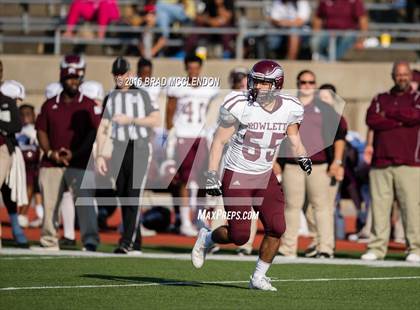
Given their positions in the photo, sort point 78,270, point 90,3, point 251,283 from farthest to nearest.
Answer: point 90,3 → point 78,270 → point 251,283

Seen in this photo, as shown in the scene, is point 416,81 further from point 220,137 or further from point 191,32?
point 220,137

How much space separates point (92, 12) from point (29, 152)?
4.12 metres

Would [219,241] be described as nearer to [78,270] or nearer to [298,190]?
[78,270]

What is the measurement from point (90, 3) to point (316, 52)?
12.4 ft

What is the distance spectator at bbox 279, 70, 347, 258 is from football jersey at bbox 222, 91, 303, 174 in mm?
3128

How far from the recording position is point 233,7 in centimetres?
2017

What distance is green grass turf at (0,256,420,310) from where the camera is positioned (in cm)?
933

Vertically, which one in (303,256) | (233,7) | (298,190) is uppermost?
(233,7)

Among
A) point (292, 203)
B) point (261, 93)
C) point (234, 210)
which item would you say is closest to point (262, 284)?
point (234, 210)

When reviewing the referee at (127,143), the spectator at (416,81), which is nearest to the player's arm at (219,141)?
the referee at (127,143)

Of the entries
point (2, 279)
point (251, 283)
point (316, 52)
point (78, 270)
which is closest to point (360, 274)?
point (251, 283)

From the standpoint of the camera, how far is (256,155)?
10266 mm

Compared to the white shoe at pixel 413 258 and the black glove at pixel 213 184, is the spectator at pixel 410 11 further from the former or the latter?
the black glove at pixel 213 184

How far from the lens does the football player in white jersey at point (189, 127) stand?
15.5m
